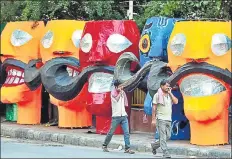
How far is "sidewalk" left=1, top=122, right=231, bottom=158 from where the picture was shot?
13.8m

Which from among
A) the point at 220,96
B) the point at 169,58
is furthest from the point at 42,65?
the point at 220,96

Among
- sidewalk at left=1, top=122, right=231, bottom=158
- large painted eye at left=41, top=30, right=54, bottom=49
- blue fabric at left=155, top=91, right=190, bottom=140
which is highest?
large painted eye at left=41, top=30, right=54, bottom=49

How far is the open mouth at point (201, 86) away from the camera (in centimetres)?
1423

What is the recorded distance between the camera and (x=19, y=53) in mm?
19000

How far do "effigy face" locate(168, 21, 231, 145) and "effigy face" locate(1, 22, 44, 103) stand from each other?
587cm

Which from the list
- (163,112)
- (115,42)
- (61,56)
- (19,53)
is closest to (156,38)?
(115,42)

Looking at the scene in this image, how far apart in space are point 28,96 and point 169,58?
18.7ft

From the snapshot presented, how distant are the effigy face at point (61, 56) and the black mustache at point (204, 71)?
4.11 m

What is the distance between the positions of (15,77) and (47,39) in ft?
6.21

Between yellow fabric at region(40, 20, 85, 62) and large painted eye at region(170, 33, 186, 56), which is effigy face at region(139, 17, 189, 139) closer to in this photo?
large painted eye at region(170, 33, 186, 56)

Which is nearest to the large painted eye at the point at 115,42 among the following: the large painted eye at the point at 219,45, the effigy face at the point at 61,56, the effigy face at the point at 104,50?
the effigy face at the point at 104,50

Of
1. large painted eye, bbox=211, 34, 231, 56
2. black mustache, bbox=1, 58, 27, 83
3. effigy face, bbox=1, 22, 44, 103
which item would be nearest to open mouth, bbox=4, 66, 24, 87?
effigy face, bbox=1, 22, 44, 103

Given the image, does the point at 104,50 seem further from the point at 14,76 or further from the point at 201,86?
the point at 14,76

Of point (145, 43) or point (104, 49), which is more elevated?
point (145, 43)
